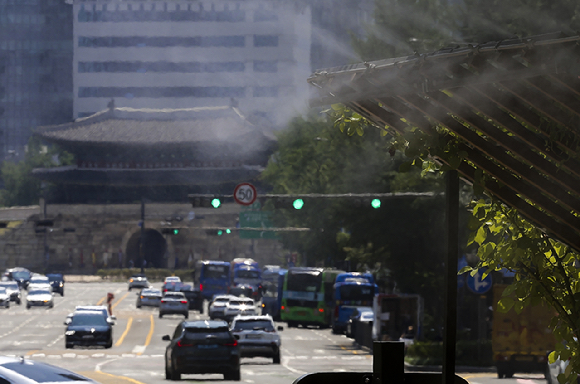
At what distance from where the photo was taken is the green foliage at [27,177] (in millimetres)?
139250

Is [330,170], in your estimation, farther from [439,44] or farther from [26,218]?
[26,218]

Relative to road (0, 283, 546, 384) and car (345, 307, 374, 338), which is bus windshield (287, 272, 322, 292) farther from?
car (345, 307, 374, 338)

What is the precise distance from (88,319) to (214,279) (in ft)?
113

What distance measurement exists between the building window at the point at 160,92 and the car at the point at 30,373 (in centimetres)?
12188

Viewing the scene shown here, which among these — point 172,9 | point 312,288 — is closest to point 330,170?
point 312,288

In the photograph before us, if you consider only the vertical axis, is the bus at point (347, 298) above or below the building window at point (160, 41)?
below

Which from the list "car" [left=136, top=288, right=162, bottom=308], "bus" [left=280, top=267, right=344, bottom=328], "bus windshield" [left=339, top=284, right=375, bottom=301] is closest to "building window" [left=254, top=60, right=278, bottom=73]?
"car" [left=136, top=288, right=162, bottom=308]

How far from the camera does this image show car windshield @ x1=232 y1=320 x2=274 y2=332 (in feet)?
103

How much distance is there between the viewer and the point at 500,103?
5434 millimetres

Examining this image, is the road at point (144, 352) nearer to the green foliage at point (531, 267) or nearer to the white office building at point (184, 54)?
the green foliage at point (531, 267)

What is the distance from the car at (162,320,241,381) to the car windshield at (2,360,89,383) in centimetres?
1270

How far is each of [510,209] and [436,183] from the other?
27.8 metres

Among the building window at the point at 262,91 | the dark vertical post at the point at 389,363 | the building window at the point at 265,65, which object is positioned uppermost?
the building window at the point at 265,65

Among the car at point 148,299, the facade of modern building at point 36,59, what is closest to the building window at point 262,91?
the facade of modern building at point 36,59
